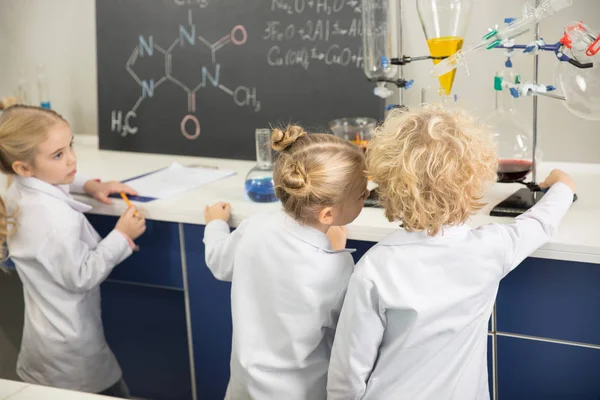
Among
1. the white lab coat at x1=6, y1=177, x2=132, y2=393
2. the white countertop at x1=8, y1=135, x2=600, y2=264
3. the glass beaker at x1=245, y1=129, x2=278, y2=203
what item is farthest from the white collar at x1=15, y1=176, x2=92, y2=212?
the glass beaker at x1=245, y1=129, x2=278, y2=203

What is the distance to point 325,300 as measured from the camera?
1.40 meters

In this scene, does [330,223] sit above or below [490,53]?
below

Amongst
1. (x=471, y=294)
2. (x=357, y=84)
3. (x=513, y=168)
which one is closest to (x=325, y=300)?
(x=471, y=294)

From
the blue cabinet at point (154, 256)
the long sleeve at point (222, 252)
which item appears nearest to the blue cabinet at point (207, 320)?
the blue cabinet at point (154, 256)

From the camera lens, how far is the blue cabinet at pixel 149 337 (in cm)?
206

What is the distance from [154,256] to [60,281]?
10.8 inches

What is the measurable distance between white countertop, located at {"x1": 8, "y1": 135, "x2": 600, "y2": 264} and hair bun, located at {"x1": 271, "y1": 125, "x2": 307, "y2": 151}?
372 mm

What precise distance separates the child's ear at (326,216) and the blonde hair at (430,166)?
12 cm

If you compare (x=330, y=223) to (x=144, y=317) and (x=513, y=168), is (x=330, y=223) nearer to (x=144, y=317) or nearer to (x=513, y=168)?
(x=513, y=168)

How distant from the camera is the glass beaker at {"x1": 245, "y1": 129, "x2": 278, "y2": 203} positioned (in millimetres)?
1909

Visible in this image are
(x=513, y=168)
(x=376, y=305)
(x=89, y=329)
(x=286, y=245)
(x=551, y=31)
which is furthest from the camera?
(x=551, y=31)

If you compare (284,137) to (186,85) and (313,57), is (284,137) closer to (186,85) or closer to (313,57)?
(313,57)

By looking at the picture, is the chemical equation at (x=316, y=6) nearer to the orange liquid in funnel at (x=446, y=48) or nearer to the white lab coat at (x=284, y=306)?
the orange liquid in funnel at (x=446, y=48)

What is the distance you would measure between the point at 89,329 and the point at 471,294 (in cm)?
102
